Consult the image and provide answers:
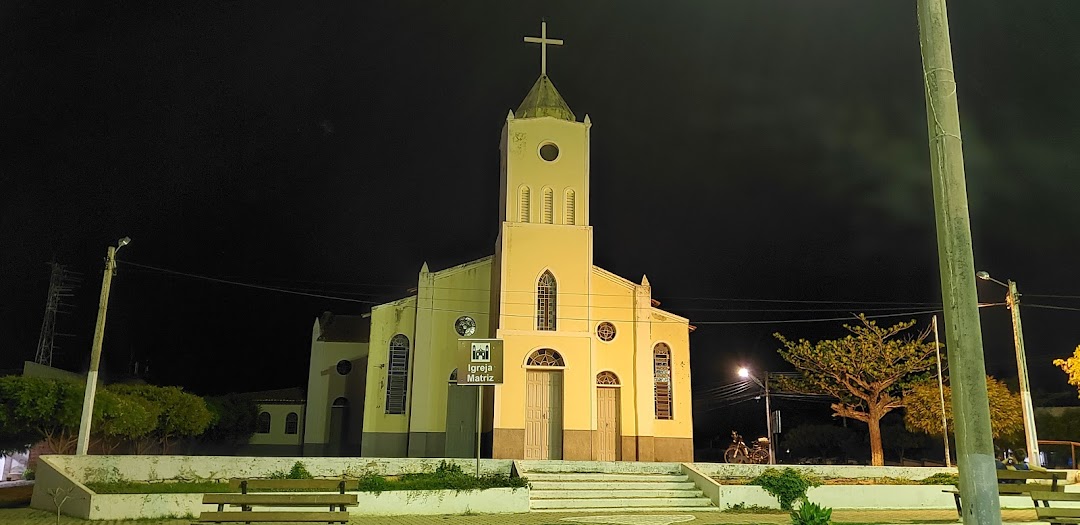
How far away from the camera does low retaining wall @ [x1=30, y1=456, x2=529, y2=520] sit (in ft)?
45.6

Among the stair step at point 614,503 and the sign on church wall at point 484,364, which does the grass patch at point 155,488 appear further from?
the stair step at point 614,503

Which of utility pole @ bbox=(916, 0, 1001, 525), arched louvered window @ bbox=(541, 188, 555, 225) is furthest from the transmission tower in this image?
utility pole @ bbox=(916, 0, 1001, 525)

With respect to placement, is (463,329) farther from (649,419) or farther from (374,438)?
(649,419)

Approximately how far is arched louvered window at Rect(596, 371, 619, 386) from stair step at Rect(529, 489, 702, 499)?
7.50 meters

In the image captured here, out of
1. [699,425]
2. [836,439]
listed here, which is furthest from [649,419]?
[699,425]

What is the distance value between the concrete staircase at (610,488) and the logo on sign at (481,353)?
9.19ft

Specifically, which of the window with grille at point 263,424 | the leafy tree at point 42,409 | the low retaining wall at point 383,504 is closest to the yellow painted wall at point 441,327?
the leafy tree at point 42,409

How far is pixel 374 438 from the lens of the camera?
2584 cm

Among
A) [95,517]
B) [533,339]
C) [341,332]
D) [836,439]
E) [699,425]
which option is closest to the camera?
[95,517]

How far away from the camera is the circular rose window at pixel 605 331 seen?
25.9 m

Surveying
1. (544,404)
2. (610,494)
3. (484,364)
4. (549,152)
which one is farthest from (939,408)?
(484,364)

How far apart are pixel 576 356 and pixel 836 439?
26.1m

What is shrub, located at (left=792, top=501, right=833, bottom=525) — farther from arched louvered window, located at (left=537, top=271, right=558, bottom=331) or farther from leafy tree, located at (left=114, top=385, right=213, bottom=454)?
leafy tree, located at (left=114, top=385, right=213, bottom=454)

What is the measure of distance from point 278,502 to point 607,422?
1599 centimetres
